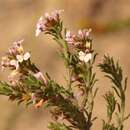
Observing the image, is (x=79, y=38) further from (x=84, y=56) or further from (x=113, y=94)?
(x=113, y=94)

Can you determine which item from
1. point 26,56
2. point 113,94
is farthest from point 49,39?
point 26,56

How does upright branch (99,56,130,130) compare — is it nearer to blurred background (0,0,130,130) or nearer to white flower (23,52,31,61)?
white flower (23,52,31,61)

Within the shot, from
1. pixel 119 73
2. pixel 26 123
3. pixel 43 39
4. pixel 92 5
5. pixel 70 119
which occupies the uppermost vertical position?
pixel 92 5

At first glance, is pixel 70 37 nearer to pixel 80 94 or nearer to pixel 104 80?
pixel 80 94

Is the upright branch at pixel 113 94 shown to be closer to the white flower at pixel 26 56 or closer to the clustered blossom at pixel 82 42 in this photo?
the clustered blossom at pixel 82 42

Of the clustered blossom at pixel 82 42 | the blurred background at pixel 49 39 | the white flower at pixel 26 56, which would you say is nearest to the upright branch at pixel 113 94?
the clustered blossom at pixel 82 42

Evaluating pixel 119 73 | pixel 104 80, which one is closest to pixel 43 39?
pixel 104 80

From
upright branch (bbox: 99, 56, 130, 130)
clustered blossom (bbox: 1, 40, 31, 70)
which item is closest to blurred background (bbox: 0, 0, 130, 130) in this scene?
upright branch (bbox: 99, 56, 130, 130)
